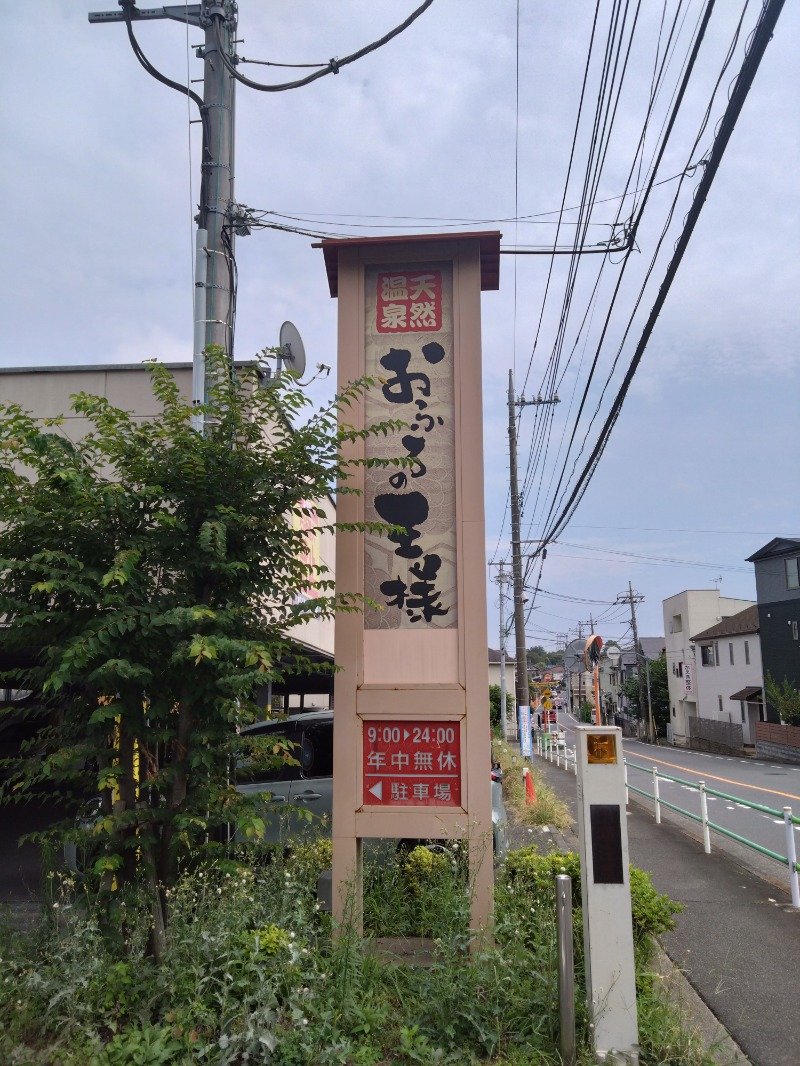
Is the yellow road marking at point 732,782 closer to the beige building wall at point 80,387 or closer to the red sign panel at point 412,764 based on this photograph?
the beige building wall at point 80,387

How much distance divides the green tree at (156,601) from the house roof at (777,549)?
38.7m

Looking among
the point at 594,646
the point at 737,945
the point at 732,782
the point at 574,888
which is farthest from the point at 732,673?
the point at 574,888

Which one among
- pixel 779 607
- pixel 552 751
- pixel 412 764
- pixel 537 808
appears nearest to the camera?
pixel 412 764

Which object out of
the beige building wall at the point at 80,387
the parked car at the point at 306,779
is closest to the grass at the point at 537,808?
the parked car at the point at 306,779

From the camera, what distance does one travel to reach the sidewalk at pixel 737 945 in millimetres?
4551

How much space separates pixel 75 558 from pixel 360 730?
2311mm

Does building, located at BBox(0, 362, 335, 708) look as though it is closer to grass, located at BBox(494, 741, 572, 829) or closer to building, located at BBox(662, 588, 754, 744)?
grass, located at BBox(494, 741, 572, 829)

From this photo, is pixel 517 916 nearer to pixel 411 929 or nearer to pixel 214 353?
pixel 411 929

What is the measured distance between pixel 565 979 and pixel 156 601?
2.98 m

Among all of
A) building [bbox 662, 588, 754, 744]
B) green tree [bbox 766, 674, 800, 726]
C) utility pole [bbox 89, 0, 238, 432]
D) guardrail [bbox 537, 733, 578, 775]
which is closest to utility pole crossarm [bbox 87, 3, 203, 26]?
utility pole [bbox 89, 0, 238, 432]

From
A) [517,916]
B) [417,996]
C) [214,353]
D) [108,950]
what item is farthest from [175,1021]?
[214,353]

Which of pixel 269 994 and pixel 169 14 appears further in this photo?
pixel 169 14

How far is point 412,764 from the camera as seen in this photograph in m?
5.57

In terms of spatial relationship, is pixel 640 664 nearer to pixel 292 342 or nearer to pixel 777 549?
pixel 777 549
